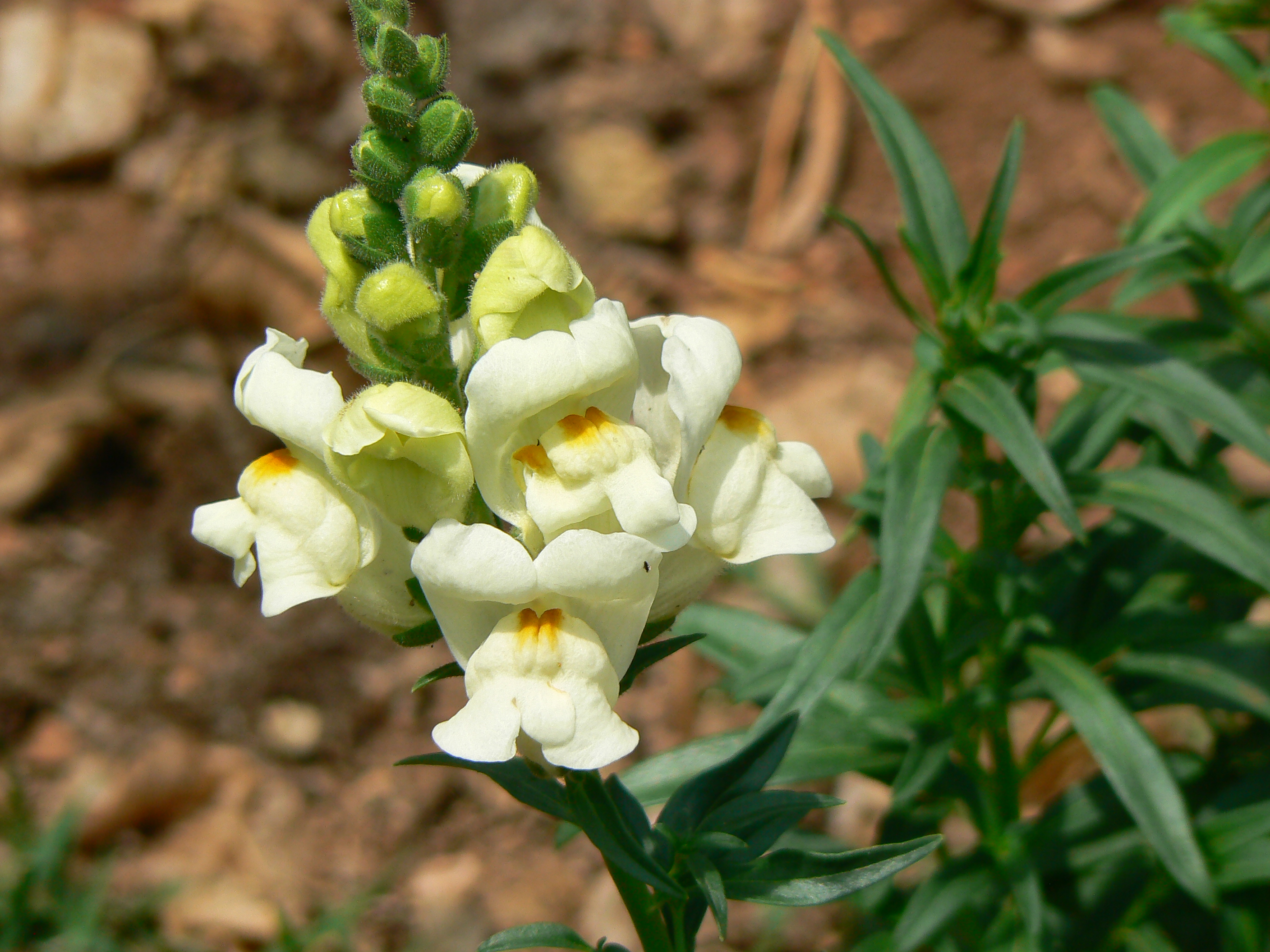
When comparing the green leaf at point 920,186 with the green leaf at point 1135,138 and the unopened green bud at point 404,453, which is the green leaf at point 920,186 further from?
the unopened green bud at point 404,453

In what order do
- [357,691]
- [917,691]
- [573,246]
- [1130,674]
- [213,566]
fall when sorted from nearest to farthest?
[917,691] < [1130,674] < [357,691] < [213,566] < [573,246]

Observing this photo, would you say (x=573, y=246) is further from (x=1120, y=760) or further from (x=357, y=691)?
(x=1120, y=760)

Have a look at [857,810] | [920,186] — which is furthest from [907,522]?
[857,810]

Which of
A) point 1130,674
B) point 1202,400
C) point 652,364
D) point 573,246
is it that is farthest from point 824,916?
point 573,246

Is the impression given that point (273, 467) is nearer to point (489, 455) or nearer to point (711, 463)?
point (489, 455)

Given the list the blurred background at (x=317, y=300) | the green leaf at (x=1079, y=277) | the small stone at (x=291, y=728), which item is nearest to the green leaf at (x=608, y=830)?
the green leaf at (x=1079, y=277)

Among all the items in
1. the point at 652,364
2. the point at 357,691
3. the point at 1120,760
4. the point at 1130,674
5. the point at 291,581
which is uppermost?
the point at 652,364

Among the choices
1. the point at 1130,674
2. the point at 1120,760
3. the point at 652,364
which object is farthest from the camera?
the point at 1130,674
